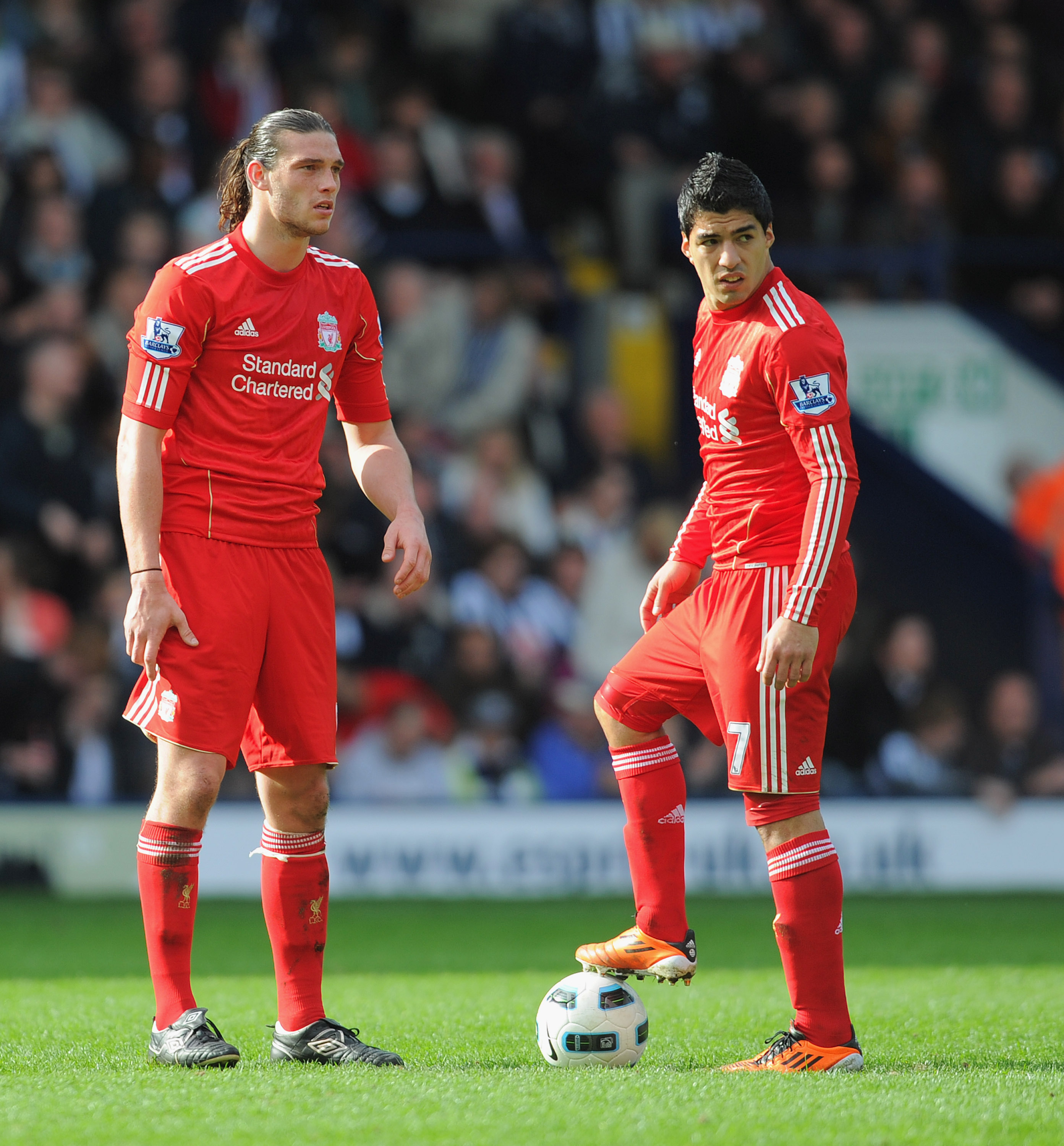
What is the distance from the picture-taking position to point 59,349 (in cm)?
988

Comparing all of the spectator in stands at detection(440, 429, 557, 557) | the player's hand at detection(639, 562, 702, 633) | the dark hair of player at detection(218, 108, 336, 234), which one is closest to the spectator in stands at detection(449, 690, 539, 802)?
the spectator in stands at detection(440, 429, 557, 557)

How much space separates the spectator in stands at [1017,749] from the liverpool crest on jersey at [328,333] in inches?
266

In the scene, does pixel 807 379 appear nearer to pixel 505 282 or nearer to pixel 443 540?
pixel 443 540

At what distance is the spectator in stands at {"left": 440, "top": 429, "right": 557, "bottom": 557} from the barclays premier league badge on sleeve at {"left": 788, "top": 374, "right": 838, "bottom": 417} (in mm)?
6622

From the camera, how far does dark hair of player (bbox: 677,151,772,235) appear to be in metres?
4.26

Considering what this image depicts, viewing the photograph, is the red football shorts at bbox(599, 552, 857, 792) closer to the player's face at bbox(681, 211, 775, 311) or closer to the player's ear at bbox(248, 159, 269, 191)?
the player's face at bbox(681, 211, 775, 311)

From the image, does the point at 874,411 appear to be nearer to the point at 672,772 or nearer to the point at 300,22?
the point at 300,22

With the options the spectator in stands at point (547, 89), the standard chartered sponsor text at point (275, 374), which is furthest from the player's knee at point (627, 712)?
the spectator in stands at point (547, 89)

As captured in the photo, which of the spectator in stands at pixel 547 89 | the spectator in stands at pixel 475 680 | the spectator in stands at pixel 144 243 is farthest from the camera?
the spectator in stands at pixel 547 89

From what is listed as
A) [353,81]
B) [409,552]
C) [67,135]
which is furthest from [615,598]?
[409,552]

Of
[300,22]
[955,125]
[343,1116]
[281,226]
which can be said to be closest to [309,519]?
[281,226]

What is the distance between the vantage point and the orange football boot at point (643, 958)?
4379mm

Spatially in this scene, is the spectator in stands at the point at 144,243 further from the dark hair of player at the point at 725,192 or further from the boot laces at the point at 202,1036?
the boot laces at the point at 202,1036

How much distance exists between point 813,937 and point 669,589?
1.14m
